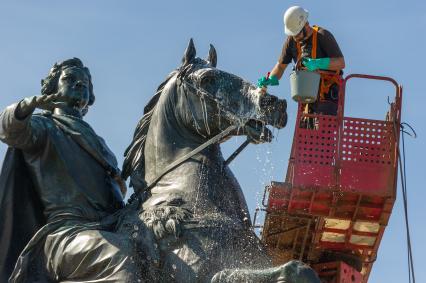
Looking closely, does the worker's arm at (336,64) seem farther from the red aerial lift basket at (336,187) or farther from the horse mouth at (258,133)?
the horse mouth at (258,133)

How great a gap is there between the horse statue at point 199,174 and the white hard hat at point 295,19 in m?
4.42

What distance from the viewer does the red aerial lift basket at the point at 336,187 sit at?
950 inches

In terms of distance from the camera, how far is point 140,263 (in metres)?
17.5

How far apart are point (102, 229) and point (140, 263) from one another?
657 mm

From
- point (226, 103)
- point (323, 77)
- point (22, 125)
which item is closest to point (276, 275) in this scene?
point (226, 103)

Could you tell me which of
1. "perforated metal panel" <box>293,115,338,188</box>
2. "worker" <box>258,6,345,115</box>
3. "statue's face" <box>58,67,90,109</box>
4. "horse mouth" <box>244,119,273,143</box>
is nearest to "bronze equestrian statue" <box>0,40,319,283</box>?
"horse mouth" <box>244,119,273,143</box>

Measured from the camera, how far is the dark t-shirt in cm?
2338

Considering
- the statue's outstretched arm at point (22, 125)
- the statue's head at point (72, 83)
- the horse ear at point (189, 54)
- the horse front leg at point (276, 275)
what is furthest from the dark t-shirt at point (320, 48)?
the horse front leg at point (276, 275)

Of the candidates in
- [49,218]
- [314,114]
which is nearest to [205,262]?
[49,218]

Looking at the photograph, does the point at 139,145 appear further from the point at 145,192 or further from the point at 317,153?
the point at 317,153

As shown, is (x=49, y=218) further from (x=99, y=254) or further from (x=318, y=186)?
(x=318, y=186)

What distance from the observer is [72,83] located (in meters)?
19.4

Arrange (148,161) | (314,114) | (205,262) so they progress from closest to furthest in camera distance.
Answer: (205,262) < (148,161) < (314,114)

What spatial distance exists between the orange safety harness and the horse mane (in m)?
4.59
